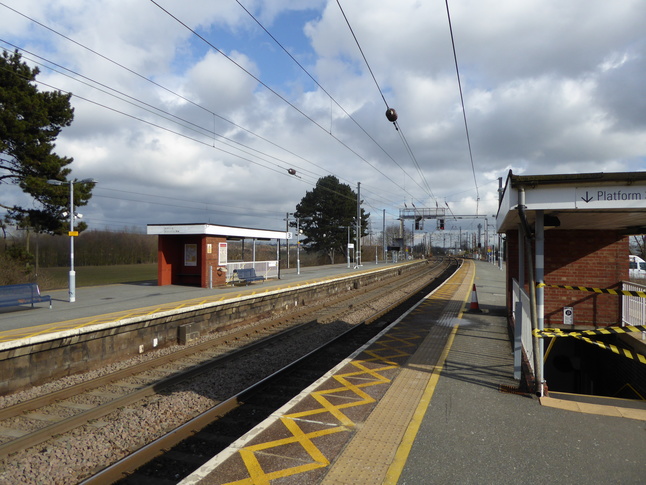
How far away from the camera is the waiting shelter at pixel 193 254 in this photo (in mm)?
18594

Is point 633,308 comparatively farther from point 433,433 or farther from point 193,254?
point 193,254

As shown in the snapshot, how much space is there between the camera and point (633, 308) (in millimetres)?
7801

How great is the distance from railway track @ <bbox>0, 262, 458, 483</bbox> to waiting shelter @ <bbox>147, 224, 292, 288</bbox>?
853 cm

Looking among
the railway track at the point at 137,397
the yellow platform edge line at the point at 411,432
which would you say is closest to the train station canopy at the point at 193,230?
the railway track at the point at 137,397

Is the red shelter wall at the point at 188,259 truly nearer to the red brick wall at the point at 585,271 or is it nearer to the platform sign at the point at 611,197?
the red brick wall at the point at 585,271

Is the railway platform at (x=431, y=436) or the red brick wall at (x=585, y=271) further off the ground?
the red brick wall at (x=585, y=271)

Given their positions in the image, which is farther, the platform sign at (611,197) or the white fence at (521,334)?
the white fence at (521,334)

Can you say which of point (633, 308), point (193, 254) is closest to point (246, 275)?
point (193, 254)

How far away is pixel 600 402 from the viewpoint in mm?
5195

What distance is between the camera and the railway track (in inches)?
198

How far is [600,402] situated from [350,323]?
27.4ft

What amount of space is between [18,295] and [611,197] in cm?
1454

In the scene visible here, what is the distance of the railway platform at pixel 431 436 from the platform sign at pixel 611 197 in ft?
7.93

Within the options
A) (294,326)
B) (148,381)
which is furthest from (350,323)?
(148,381)
